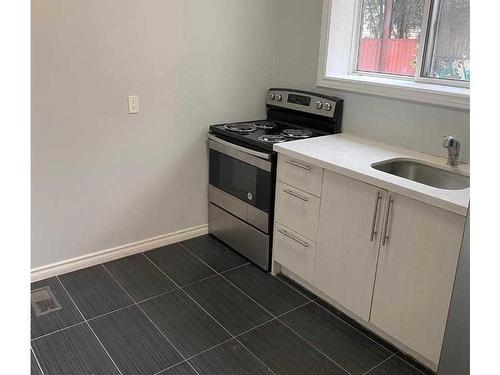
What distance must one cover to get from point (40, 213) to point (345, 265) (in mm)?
1847

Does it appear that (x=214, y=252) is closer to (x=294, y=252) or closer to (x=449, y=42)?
(x=294, y=252)

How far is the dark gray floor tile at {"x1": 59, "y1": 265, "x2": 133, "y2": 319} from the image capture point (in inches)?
97.3

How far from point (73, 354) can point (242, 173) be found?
149 centimetres

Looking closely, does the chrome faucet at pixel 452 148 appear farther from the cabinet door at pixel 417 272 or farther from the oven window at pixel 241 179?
the oven window at pixel 241 179

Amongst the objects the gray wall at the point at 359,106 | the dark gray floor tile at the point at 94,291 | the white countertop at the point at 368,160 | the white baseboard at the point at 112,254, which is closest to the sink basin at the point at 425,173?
the white countertop at the point at 368,160

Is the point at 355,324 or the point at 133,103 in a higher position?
the point at 133,103

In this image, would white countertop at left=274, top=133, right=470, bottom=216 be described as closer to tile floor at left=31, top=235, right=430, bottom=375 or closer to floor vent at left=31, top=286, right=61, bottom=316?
tile floor at left=31, top=235, right=430, bottom=375

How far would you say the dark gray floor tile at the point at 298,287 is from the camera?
8.71ft

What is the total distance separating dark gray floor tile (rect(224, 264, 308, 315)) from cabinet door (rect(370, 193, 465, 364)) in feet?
1.89

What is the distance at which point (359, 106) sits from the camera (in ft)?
9.20

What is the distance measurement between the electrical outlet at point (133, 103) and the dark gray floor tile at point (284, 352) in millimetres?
1576

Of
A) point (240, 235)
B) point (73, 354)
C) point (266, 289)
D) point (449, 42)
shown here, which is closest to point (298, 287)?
point (266, 289)

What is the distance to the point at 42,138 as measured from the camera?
2.50m
